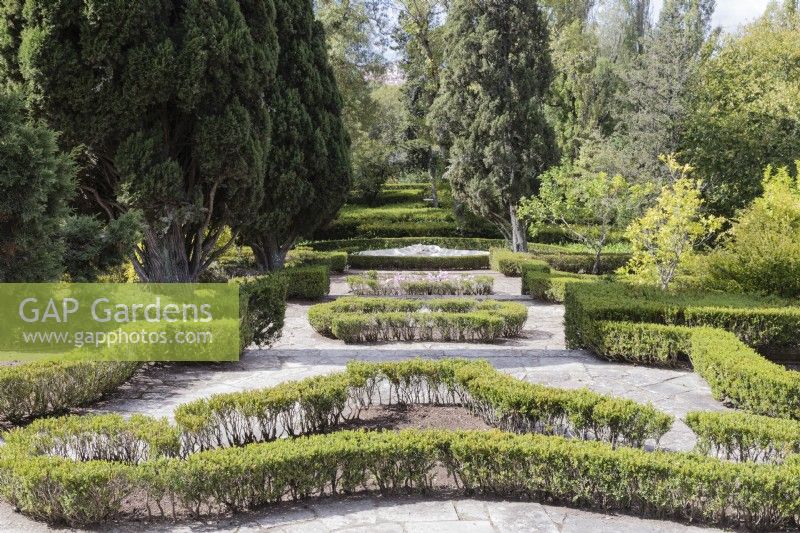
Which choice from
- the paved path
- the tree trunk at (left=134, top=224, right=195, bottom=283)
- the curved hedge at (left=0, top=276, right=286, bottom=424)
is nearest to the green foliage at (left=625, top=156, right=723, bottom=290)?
the paved path

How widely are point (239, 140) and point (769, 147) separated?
1871cm

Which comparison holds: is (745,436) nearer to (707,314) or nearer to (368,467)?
(368,467)

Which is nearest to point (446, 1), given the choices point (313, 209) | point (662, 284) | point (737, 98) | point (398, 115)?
point (398, 115)

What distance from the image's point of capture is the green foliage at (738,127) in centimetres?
2105

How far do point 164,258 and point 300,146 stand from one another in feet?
16.8

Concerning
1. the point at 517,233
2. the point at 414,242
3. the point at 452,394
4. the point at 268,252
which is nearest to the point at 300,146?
the point at 268,252

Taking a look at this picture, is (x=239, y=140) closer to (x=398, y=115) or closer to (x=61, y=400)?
(x=61, y=400)

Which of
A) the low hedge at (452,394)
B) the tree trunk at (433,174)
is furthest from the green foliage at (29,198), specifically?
the tree trunk at (433,174)

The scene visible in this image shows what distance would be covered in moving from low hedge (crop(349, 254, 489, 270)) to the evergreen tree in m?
10.4

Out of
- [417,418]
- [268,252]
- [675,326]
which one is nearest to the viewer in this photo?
[417,418]

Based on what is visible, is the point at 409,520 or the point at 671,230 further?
the point at 671,230

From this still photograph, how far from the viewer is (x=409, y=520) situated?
12.9 feet

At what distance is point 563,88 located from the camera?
30.8 metres

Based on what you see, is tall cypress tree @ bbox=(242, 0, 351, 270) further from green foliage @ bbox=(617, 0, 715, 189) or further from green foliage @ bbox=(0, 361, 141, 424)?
green foliage @ bbox=(617, 0, 715, 189)
